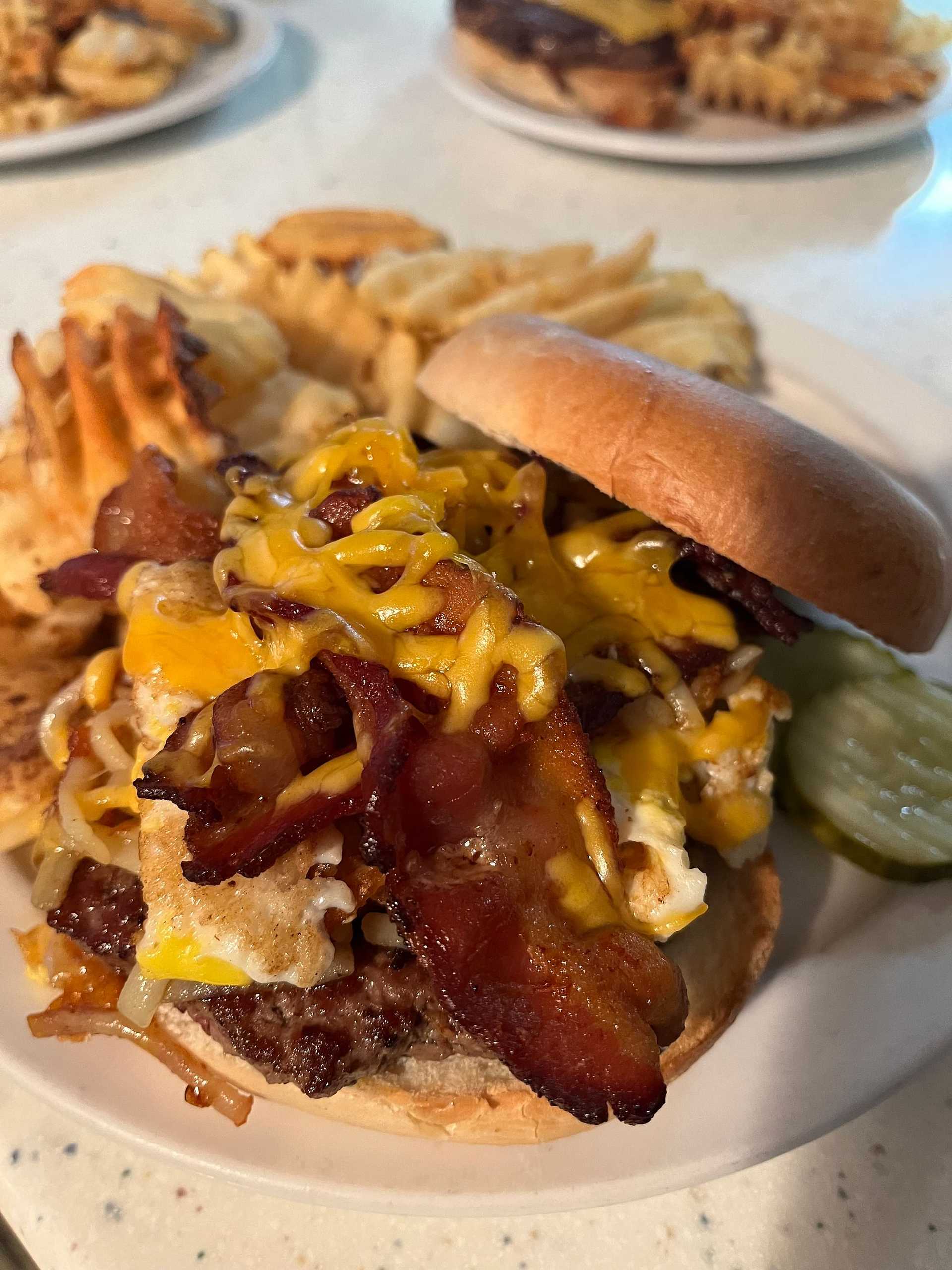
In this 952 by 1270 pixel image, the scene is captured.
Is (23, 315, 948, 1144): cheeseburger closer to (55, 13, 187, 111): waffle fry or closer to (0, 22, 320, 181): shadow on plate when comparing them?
(55, 13, 187, 111): waffle fry

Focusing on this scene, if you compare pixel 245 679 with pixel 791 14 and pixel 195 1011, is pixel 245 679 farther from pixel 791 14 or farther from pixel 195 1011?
pixel 791 14

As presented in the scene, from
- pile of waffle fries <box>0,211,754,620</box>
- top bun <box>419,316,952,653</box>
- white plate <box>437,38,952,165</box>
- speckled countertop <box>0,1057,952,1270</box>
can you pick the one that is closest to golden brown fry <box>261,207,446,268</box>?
pile of waffle fries <box>0,211,754,620</box>

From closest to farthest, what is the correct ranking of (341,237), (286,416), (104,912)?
(104,912) → (286,416) → (341,237)

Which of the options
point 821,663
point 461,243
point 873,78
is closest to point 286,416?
point 821,663

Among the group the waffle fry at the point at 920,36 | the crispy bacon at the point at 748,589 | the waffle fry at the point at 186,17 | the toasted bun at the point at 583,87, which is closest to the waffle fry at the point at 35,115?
the waffle fry at the point at 186,17

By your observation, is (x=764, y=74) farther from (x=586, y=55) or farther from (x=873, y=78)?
(x=586, y=55)
